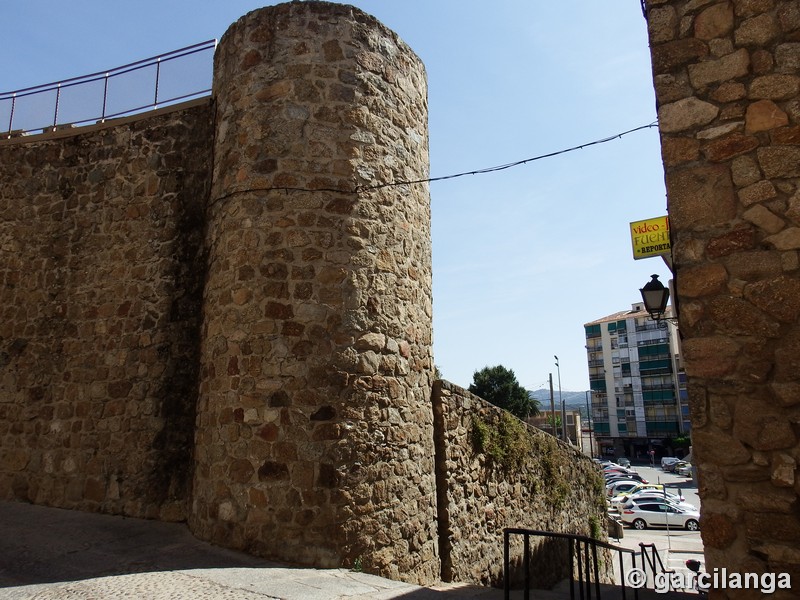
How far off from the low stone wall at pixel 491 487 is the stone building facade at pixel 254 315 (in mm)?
64

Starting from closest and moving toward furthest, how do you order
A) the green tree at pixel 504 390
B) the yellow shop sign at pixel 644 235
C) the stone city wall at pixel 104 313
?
the stone city wall at pixel 104 313, the yellow shop sign at pixel 644 235, the green tree at pixel 504 390

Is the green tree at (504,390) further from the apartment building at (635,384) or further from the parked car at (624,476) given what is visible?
the apartment building at (635,384)

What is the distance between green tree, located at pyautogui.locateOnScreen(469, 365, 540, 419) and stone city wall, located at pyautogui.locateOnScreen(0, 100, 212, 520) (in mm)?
45840

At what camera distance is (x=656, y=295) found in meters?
7.55

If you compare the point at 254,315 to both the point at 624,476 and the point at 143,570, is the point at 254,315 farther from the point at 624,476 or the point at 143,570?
the point at 624,476

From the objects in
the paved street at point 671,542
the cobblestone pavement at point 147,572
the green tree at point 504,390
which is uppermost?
the green tree at point 504,390

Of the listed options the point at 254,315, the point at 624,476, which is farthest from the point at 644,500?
the point at 254,315

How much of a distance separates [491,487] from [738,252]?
5.59 metres

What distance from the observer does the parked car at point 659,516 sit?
2367 centimetres

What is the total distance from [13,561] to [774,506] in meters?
5.77

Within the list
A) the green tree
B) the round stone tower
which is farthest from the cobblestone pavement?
the green tree

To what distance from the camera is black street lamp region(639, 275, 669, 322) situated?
752 cm

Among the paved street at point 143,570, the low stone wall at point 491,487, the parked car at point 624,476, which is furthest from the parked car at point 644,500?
the paved street at point 143,570

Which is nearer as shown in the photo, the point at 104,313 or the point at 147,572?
the point at 147,572
